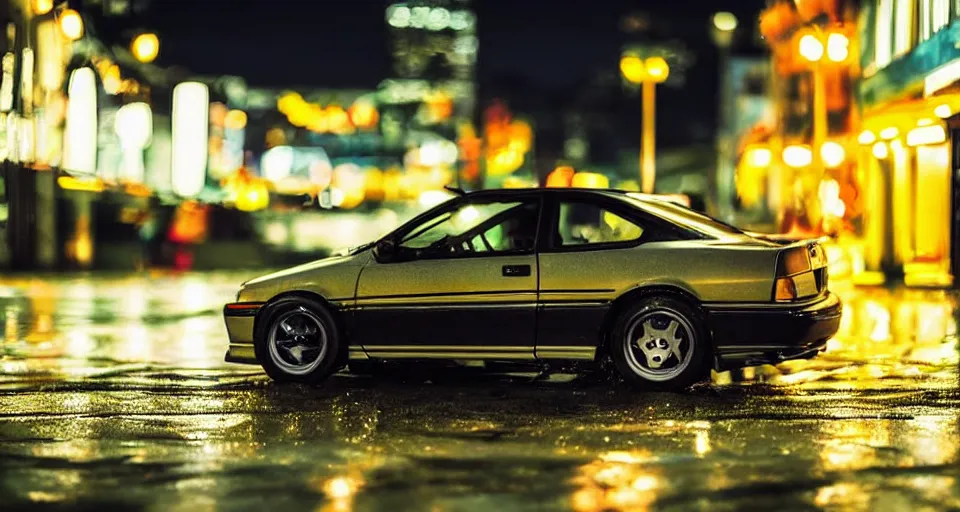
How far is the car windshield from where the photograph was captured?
10602 mm

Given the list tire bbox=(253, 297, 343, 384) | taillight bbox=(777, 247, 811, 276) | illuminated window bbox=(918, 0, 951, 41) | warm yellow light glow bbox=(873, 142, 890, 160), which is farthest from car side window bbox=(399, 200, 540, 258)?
warm yellow light glow bbox=(873, 142, 890, 160)

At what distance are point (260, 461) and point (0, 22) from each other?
28.2m

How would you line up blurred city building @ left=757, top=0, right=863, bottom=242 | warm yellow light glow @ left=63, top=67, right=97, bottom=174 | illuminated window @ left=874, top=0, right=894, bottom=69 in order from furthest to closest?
warm yellow light glow @ left=63, top=67, right=97, bottom=174 < blurred city building @ left=757, top=0, right=863, bottom=242 < illuminated window @ left=874, top=0, right=894, bottom=69

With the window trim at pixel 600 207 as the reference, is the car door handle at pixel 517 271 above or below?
below

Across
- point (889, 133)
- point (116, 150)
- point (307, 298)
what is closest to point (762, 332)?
point (307, 298)

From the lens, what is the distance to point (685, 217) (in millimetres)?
10836

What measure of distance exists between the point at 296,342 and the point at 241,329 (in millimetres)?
468

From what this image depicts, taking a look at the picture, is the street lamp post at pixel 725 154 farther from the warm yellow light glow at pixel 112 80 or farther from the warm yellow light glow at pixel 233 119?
the warm yellow light glow at pixel 112 80

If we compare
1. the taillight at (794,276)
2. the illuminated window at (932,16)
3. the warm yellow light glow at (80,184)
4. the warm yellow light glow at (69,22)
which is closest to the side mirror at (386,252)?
the taillight at (794,276)

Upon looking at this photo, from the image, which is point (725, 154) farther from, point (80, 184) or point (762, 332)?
point (762, 332)

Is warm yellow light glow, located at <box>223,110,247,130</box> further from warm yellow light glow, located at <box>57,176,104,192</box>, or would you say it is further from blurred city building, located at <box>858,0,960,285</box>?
blurred city building, located at <box>858,0,960,285</box>

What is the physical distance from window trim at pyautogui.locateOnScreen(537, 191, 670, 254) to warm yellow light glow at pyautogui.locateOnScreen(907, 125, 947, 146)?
1166 cm

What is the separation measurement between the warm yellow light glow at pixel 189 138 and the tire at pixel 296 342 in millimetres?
46195

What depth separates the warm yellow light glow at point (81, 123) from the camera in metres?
39.2
